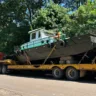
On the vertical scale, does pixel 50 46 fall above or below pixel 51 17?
below

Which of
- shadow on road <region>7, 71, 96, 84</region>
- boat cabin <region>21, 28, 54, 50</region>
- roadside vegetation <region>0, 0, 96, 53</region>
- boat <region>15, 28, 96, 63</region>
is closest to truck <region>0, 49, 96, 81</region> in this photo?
shadow on road <region>7, 71, 96, 84</region>

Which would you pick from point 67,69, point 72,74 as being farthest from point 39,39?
point 72,74

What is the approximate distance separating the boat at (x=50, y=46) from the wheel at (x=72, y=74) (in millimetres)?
1033

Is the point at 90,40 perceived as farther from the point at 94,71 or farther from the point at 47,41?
the point at 47,41

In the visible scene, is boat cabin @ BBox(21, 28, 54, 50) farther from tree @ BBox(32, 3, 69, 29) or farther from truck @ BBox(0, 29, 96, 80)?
tree @ BBox(32, 3, 69, 29)

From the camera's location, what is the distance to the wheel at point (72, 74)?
1380 centimetres

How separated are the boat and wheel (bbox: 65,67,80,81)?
1.03 metres

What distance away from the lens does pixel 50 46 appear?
15.4m

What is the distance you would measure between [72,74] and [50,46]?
2443 millimetres

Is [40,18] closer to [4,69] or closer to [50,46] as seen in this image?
[4,69]

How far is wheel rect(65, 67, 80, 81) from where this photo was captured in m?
13.8

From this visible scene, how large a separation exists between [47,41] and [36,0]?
15505 millimetres

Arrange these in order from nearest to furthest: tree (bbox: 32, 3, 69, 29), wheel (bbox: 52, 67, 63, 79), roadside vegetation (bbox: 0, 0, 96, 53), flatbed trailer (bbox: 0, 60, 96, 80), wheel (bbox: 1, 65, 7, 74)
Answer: flatbed trailer (bbox: 0, 60, 96, 80)
wheel (bbox: 52, 67, 63, 79)
wheel (bbox: 1, 65, 7, 74)
roadside vegetation (bbox: 0, 0, 96, 53)
tree (bbox: 32, 3, 69, 29)

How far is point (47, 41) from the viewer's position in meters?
16.0
